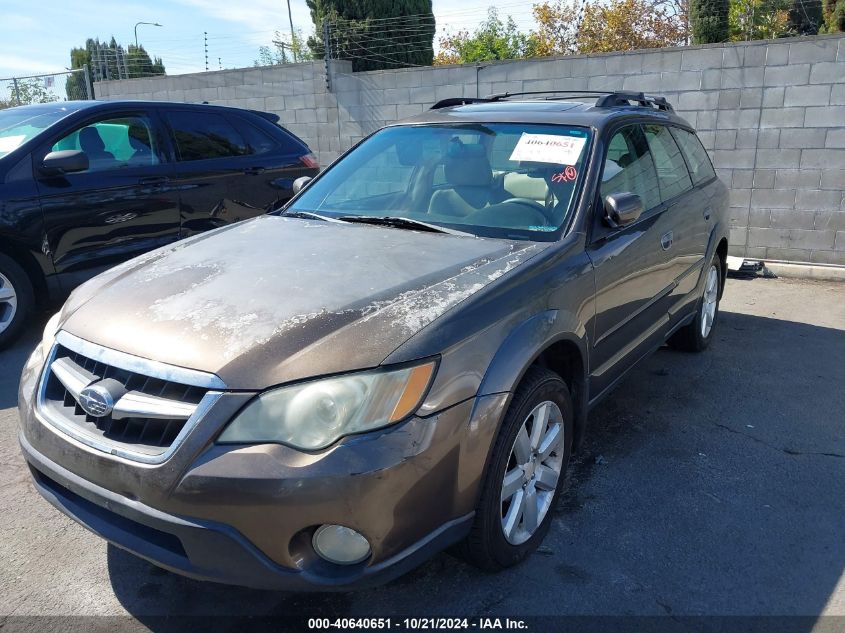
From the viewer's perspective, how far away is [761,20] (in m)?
17.0

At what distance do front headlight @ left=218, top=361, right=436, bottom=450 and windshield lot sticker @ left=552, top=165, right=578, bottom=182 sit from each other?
63.1 inches

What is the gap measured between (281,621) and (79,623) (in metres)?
0.69

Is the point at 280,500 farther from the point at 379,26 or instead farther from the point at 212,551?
the point at 379,26

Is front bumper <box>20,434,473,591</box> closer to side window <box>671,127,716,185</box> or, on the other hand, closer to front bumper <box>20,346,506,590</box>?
front bumper <box>20,346,506,590</box>

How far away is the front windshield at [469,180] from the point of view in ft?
10.4

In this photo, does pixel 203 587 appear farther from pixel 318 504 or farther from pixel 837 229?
pixel 837 229

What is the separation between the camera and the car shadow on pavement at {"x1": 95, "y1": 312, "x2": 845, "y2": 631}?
2.48 meters

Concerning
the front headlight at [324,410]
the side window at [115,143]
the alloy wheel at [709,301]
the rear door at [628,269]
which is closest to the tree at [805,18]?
the alloy wheel at [709,301]

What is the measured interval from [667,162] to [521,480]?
2.58m

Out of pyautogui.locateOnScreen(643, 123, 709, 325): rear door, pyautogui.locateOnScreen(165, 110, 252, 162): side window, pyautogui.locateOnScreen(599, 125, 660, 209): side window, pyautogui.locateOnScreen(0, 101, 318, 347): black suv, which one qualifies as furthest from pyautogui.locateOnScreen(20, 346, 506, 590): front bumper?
pyautogui.locateOnScreen(165, 110, 252, 162): side window

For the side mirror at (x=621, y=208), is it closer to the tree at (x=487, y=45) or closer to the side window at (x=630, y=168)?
the side window at (x=630, y=168)

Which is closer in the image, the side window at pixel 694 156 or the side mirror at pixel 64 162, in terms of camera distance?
the side window at pixel 694 156

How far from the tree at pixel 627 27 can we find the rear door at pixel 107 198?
1995cm

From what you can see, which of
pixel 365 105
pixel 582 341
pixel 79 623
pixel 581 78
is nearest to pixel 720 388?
pixel 582 341
